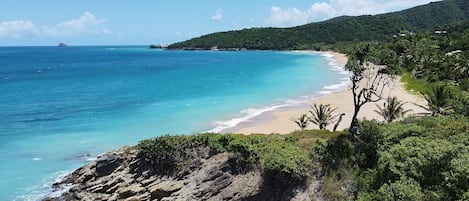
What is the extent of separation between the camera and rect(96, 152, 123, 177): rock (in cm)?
2764

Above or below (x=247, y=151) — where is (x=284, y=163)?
below

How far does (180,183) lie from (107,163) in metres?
6.00

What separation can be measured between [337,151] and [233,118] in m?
28.4

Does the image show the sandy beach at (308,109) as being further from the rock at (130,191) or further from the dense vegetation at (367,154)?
the rock at (130,191)

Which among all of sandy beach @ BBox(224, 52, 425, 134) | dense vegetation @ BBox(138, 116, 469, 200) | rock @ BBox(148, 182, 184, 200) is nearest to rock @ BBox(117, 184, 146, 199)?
rock @ BBox(148, 182, 184, 200)

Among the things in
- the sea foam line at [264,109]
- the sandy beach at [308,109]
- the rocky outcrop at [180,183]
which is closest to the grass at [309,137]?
the rocky outcrop at [180,183]

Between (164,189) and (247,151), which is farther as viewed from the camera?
(164,189)

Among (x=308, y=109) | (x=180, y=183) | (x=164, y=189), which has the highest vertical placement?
(x=180, y=183)

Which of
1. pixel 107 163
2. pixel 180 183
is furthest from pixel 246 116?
pixel 180 183

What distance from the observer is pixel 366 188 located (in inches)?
807

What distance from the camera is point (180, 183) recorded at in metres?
24.9

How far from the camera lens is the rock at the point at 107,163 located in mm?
→ 27641

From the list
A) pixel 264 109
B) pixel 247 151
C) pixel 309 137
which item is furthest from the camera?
pixel 264 109

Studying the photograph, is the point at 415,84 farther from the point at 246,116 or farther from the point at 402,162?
the point at 402,162
